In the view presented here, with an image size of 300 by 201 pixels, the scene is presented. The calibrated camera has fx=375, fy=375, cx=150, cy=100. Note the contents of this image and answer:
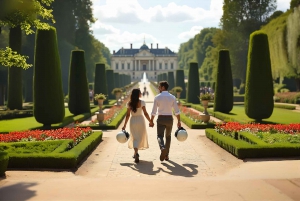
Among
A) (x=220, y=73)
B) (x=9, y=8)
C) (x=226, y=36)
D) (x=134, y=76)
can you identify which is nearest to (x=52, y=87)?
(x=9, y=8)

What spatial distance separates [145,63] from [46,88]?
115 meters

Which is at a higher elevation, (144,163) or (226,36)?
(226,36)

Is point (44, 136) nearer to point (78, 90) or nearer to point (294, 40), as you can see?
point (78, 90)

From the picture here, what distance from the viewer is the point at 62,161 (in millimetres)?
7547

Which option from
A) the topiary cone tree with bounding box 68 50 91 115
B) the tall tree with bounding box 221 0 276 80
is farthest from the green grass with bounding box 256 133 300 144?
the tall tree with bounding box 221 0 276 80

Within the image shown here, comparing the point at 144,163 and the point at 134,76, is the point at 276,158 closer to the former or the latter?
the point at 144,163

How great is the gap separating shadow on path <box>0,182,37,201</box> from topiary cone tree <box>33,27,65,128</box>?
8.56m

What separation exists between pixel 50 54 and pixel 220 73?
9519 mm

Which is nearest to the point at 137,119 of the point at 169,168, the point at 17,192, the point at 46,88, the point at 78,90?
the point at 169,168

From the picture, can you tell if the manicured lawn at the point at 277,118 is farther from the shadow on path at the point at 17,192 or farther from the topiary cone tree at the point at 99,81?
the topiary cone tree at the point at 99,81

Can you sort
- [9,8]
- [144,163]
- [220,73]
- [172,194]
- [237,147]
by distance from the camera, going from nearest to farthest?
[172,194]
[144,163]
[237,147]
[9,8]
[220,73]

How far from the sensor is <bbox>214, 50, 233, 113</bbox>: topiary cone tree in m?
20.2

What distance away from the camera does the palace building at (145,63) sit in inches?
4993

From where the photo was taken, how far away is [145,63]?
128 meters
